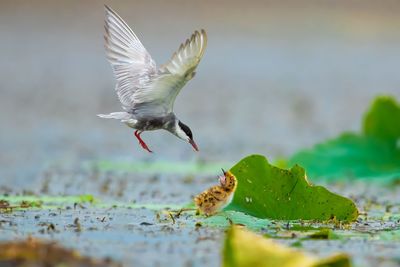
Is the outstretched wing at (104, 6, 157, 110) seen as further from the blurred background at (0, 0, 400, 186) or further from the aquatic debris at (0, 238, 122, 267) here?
the aquatic debris at (0, 238, 122, 267)

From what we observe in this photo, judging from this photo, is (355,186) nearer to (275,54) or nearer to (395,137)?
(395,137)

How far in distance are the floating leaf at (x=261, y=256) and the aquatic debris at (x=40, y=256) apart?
1.99ft

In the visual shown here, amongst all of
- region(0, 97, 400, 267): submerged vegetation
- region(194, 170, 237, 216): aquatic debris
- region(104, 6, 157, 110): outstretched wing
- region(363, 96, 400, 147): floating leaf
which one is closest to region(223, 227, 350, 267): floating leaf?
region(0, 97, 400, 267): submerged vegetation

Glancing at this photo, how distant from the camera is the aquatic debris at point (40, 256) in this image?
4598mm

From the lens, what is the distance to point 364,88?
16.5 m

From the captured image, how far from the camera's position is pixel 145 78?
24.4 ft

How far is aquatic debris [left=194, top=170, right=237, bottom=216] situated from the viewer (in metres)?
6.19

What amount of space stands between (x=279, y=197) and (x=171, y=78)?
1.00 meters

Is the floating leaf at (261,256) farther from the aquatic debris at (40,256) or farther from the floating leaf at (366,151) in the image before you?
the floating leaf at (366,151)

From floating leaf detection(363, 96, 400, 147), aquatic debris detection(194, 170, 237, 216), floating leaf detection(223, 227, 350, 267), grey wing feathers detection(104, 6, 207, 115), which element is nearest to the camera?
floating leaf detection(223, 227, 350, 267)

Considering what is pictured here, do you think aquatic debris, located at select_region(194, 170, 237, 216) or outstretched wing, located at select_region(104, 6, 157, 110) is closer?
aquatic debris, located at select_region(194, 170, 237, 216)

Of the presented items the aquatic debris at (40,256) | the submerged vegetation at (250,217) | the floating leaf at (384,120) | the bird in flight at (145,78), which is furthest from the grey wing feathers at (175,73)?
the floating leaf at (384,120)

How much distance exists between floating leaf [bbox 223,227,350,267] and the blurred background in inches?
194

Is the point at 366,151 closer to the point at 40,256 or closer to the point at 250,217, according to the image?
the point at 250,217
